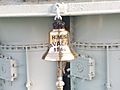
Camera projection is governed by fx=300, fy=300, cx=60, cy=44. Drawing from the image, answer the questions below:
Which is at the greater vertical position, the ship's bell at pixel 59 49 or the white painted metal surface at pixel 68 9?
the white painted metal surface at pixel 68 9

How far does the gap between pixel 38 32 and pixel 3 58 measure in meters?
0.43

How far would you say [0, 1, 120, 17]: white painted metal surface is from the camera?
249cm

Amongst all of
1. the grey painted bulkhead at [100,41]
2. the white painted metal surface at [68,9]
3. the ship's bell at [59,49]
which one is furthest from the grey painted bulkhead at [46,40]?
the ship's bell at [59,49]

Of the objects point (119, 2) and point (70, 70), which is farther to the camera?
point (70, 70)

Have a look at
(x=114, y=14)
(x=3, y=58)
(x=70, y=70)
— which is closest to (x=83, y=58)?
(x=70, y=70)

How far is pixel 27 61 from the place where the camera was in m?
2.93

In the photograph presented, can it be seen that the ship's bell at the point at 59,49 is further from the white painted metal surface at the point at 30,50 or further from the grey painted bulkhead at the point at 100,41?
the white painted metal surface at the point at 30,50

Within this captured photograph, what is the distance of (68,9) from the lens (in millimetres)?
2543

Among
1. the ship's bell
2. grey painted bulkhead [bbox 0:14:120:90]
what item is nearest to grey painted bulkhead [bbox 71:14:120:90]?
grey painted bulkhead [bbox 0:14:120:90]

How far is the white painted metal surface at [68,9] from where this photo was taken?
8.16ft

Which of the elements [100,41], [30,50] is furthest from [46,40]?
[100,41]

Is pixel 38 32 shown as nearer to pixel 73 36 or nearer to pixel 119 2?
pixel 73 36

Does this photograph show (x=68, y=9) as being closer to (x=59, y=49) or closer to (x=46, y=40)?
(x=46, y=40)

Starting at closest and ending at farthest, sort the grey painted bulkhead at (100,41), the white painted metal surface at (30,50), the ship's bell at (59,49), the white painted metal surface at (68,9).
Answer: the ship's bell at (59,49) < the white painted metal surface at (68,9) < the grey painted bulkhead at (100,41) < the white painted metal surface at (30,50)
